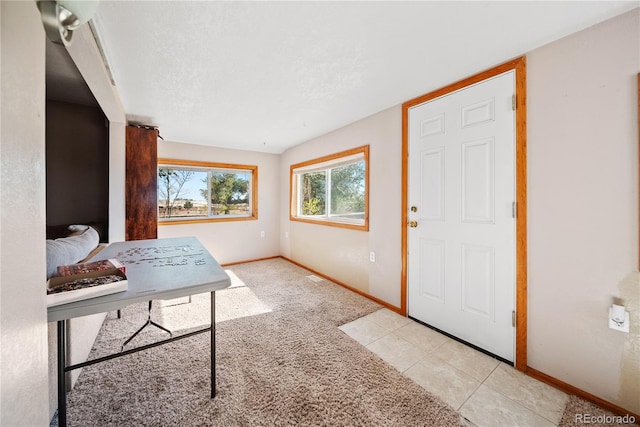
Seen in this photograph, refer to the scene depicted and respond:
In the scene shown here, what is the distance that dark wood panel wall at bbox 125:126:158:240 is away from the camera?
308 cm

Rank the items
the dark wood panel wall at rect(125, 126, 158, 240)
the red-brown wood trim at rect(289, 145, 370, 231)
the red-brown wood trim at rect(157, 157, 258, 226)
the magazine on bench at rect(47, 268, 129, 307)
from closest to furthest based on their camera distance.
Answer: the magazine on bench at rect(47, 268, 129, 307) → the red-brown wood trim at rect(289, 145, 370, 231) → the dark wood panel wall at rect(125, 126, 158, 240) → the red-brown wood trim at rect(157, 157, 258, 226)

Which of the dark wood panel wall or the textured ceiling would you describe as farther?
the dark wood panel wall

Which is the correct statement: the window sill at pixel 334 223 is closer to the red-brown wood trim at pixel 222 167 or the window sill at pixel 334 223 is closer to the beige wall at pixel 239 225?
the beige wall at pixel 239 225

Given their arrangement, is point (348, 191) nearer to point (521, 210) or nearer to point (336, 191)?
point (336, 191)

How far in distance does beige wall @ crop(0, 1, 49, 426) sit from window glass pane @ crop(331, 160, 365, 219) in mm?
2730

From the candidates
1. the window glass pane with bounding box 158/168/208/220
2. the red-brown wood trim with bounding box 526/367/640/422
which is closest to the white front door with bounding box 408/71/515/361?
the red-brown wood trim with bounding box 526/367/640/422

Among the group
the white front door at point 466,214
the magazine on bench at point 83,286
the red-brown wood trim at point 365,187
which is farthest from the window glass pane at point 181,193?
the white front door at point 466,214

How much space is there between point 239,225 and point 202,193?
0.84 m

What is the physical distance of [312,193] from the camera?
4172mm

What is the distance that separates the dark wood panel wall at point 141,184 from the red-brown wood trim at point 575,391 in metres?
4.02

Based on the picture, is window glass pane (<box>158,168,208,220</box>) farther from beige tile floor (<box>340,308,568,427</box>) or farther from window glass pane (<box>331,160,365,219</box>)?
beige tile floor (<box>340,308,568,427</box>)

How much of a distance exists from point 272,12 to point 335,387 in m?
2.21

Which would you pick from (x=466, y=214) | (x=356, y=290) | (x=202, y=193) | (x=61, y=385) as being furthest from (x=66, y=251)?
(x=202, y=193)

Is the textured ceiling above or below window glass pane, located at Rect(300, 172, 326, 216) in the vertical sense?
above
